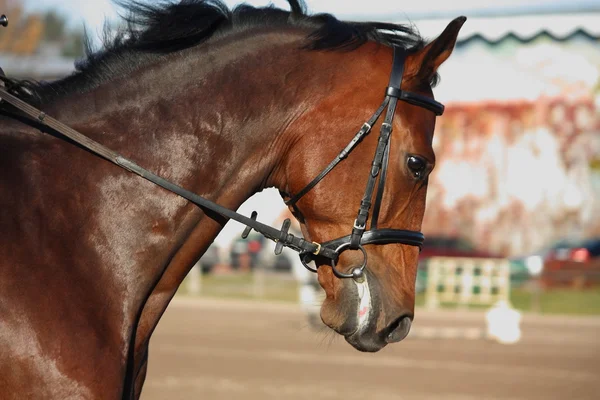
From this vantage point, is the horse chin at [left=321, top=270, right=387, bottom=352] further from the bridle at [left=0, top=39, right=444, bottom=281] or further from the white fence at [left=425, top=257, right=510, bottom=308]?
the white fence at [left=425, top=257, right=510, bottom=308]

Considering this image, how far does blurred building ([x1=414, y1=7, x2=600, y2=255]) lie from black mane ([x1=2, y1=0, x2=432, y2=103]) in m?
24.2

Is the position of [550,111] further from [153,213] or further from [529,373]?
[153,213]

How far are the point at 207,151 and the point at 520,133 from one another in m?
26.5

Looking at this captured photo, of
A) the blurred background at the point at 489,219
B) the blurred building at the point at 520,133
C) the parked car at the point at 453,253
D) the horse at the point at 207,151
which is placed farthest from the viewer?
the blurred building at the point at 520,133

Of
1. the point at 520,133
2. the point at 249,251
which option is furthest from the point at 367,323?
the point at 520,133

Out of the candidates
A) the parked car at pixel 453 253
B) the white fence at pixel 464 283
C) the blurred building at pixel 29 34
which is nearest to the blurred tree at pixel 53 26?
the blurred building at pixel 29 34

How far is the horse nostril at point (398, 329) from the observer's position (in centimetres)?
315

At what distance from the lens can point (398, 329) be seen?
10.4 feet

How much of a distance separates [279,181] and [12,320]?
1.09m

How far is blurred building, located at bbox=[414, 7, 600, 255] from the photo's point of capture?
27.7 metres

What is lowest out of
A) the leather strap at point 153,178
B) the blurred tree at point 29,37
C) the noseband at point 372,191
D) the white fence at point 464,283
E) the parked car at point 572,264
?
the leather strap at point 153,178

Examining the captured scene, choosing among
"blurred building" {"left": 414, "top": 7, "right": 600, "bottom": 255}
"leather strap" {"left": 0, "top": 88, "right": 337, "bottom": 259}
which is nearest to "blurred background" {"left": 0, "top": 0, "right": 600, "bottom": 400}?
"blurred building" {"left": 414, "top": 7, "right": 600, "bottom": 255}

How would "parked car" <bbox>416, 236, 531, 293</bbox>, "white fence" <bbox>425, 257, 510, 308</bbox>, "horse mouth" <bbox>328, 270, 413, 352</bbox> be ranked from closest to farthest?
1. "horse mouth" <bbox>328, 270, 413, 352</bbox>
2. "white fence" <bbox>425, 257, 510, 308</bbox>
3. "parked car" <bbox>416, 236, 531, 293</bbox>

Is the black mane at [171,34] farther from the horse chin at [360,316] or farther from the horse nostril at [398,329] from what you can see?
the horse nostril at [398,329]
